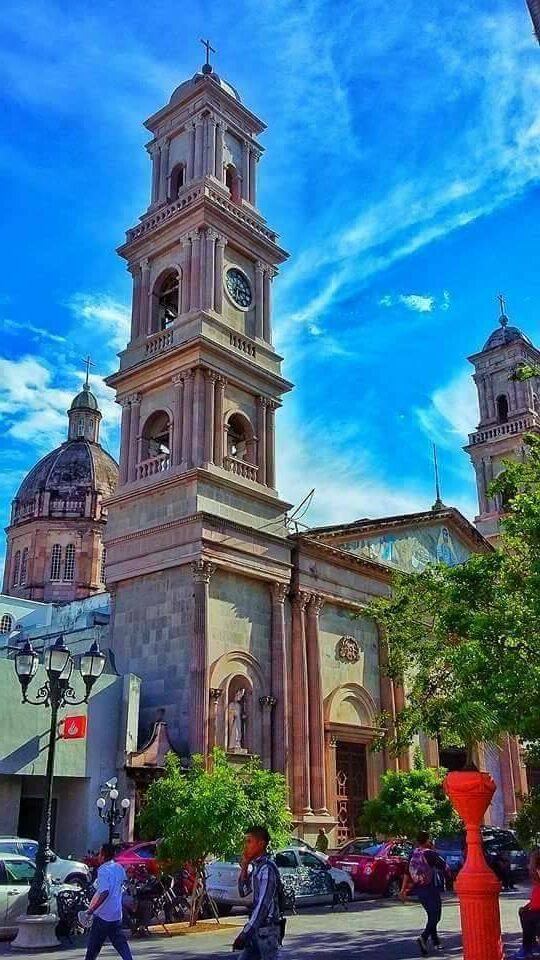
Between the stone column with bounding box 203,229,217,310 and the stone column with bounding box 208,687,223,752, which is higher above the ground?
the stone column with bounding box 203,229,217,310

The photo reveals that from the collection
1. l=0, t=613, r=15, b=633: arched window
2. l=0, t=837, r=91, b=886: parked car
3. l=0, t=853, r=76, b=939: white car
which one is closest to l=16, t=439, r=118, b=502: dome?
l=0, t=613, r=15, b=633: arched window

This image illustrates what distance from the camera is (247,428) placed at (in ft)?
105

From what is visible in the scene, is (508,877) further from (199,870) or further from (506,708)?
(506,708)

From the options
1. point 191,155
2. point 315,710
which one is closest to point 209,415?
point 315,710

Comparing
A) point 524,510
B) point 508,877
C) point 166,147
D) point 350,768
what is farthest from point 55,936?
point 166,147

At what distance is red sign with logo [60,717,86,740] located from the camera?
24.0 metres

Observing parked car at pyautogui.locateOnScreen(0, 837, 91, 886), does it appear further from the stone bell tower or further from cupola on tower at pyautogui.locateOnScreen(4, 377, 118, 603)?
cupola on tower at pyautogui.locateOnScreen(4, 377, 118, 603)

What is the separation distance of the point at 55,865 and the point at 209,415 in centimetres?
1523

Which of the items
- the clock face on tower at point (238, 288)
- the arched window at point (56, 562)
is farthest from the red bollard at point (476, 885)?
the arched window at point (56, 562)

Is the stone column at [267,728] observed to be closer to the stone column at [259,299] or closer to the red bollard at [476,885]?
the stone column at [259,299]

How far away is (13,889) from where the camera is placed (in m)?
15.9

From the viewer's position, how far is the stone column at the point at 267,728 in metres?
28.5

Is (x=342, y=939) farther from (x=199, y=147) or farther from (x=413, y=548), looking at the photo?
(x=199, y=147)

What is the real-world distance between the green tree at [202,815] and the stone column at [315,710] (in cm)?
1050
